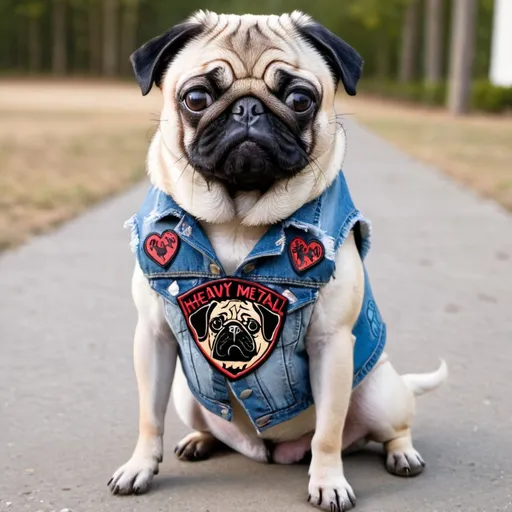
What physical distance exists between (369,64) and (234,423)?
67.3 metres

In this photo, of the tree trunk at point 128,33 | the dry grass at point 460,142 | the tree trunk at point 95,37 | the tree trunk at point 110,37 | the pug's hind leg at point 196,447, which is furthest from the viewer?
the tree trunk at point 128,33

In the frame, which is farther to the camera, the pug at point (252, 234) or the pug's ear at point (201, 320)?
the pug's ear at point (201, 320)

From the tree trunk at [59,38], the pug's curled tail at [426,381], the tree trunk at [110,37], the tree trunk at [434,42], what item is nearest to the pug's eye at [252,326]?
the pug's curled tail at [426,381]

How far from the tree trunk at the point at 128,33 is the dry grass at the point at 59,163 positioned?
1697 inches

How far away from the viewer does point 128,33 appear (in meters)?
72.1

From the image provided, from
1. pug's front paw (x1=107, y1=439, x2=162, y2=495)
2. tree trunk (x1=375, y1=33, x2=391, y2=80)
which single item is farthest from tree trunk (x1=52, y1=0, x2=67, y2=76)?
pug's front paw (x1=107, y1=439, x2=162, y2=495)

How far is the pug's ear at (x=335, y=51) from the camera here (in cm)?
305

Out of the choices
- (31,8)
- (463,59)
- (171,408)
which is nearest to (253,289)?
(171,408)

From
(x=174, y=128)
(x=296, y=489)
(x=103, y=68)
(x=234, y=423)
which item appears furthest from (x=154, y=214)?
(x=103, y=68)

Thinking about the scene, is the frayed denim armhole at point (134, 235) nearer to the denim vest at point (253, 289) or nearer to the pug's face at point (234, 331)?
the denim vest at point (253, 289)

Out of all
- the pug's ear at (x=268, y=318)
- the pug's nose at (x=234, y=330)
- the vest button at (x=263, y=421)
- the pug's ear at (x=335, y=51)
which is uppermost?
the pug's ear at (x=335, y=51)

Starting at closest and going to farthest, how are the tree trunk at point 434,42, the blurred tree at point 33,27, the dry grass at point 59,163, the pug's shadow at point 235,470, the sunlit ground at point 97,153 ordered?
the pug's shadow at point 235,470
the dry grass at point 59,163
the sunlit ground at point 97,153
the tree trunk at point 434,42
the blurred tree at point 33,27

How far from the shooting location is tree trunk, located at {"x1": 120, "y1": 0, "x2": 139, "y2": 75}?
226 ft

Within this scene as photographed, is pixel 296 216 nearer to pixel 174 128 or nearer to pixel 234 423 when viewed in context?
pixel 174 128
